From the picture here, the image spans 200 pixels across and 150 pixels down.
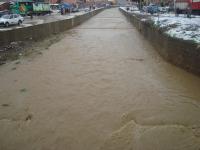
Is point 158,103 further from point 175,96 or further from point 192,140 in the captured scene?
point 192,140

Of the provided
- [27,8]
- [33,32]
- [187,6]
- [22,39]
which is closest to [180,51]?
[22,39]

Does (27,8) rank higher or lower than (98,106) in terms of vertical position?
higher

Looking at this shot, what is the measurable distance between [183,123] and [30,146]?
4286 millimetres

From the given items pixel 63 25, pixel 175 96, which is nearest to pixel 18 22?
pixel 63 25

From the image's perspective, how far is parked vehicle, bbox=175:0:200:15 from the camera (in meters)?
36.6

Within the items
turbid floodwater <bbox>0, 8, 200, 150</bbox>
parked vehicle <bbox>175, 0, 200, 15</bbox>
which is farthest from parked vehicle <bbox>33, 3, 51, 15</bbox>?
turbid floodwater <bbox>0, 8, 200, 150</bbox>

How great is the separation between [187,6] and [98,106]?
33.6 m

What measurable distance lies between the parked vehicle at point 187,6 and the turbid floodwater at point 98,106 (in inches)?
891

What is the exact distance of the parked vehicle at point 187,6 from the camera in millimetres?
36584

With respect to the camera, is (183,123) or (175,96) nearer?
(183,123)

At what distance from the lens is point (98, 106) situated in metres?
9.98

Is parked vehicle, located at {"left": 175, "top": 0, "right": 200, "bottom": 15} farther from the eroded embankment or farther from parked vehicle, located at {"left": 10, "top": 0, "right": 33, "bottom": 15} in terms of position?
parked vehicle, located at {"left": 10, "top": 0, "right": 33, "bottom": 15}

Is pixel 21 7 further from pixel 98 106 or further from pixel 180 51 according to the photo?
pixel 98 106

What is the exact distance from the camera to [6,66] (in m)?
16.1
